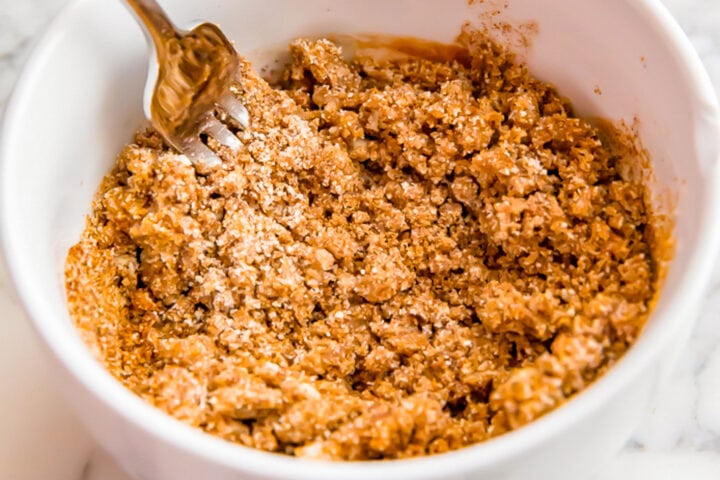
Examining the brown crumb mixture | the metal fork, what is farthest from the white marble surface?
the metal fork

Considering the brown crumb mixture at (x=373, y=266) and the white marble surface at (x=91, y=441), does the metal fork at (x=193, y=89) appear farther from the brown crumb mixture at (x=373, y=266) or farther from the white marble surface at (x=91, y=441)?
the white marble surface at (x=91, y=441)

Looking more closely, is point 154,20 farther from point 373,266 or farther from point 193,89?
point 373,266

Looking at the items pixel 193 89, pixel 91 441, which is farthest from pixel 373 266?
pixel 91 441

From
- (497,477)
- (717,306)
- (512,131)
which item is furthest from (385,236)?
(717,306)

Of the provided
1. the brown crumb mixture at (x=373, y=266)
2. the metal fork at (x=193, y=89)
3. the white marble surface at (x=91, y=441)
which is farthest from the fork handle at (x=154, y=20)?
the white marble surface at (x=91, y=441)

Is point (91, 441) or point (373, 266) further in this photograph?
point (91, 441)

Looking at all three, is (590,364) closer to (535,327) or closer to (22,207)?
(535,327)

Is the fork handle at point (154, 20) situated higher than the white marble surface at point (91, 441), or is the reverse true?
the fork handle at point (154, 20)

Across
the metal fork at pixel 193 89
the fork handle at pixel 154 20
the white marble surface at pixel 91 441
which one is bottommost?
the white marble surface at pixel 91 441
